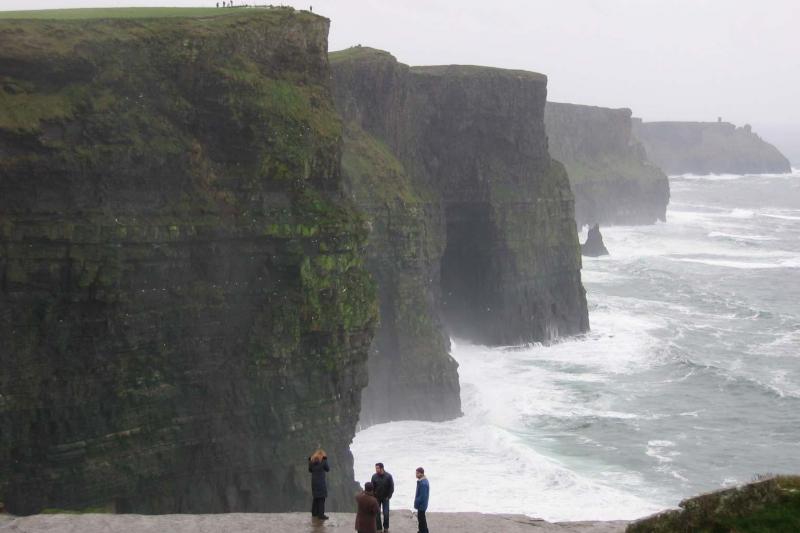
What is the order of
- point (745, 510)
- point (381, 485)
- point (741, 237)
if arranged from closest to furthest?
point (745, 510)
point (381, 485)
point (741, 237)

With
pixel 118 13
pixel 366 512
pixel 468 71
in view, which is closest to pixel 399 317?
pixel 118 13

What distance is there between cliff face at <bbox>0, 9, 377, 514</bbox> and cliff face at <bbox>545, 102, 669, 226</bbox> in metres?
87.8

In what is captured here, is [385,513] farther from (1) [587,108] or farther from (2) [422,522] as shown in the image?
(1) [587,108]

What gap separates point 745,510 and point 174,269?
17.6 m

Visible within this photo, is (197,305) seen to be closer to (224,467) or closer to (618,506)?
(224,467)

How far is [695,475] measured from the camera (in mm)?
37312

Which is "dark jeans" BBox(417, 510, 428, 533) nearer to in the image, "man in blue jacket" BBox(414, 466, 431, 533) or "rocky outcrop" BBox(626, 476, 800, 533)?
"man in blue jacket" BBox(414, 466, 431, 533)

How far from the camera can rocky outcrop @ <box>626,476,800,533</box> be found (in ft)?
51.2

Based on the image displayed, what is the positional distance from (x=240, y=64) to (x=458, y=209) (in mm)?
29538

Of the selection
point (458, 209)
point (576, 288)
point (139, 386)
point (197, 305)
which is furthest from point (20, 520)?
point (576, 288)

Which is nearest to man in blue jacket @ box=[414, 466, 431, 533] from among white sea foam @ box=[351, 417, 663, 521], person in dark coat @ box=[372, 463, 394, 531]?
person in dark coat @ box=[372, 463, 394, 531]

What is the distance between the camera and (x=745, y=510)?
628 inches

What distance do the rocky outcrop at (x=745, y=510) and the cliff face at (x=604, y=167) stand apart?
10126cm

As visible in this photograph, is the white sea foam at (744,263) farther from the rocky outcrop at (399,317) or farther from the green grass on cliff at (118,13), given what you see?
the green grass on cliff at (118,13)
